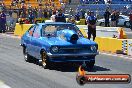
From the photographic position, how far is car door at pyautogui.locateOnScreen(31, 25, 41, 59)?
1302cm

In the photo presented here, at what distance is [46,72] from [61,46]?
89 centimetres

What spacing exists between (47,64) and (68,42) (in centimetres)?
89

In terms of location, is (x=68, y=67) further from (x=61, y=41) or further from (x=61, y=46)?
(x=61, y=46)

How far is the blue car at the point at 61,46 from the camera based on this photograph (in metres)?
12.1

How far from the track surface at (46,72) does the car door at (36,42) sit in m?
0.41

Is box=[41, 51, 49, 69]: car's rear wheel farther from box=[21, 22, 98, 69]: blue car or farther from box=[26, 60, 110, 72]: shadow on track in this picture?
box=[26, 60, 110, 72]: shadow on track

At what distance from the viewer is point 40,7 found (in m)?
49.3

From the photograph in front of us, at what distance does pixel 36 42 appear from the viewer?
13.2 metres

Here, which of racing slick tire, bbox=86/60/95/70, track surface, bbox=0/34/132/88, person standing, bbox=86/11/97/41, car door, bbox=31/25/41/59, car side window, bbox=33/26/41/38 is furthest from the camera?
person standing, bbox=86/11/97/41

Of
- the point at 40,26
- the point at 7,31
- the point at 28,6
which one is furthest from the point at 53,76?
the point at 28,6

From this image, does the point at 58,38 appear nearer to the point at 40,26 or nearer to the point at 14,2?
the point at 40,26

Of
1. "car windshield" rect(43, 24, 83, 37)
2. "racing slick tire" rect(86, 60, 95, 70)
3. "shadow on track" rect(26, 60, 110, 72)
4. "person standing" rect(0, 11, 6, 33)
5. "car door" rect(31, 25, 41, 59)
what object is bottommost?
"person standing" rect(0, 11, 6, 33)

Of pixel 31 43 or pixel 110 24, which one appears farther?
pixel 110 24

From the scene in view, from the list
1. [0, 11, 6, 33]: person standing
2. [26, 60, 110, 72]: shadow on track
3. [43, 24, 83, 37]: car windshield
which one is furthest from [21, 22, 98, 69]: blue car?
[0, 11, 6, 33]: person standing
